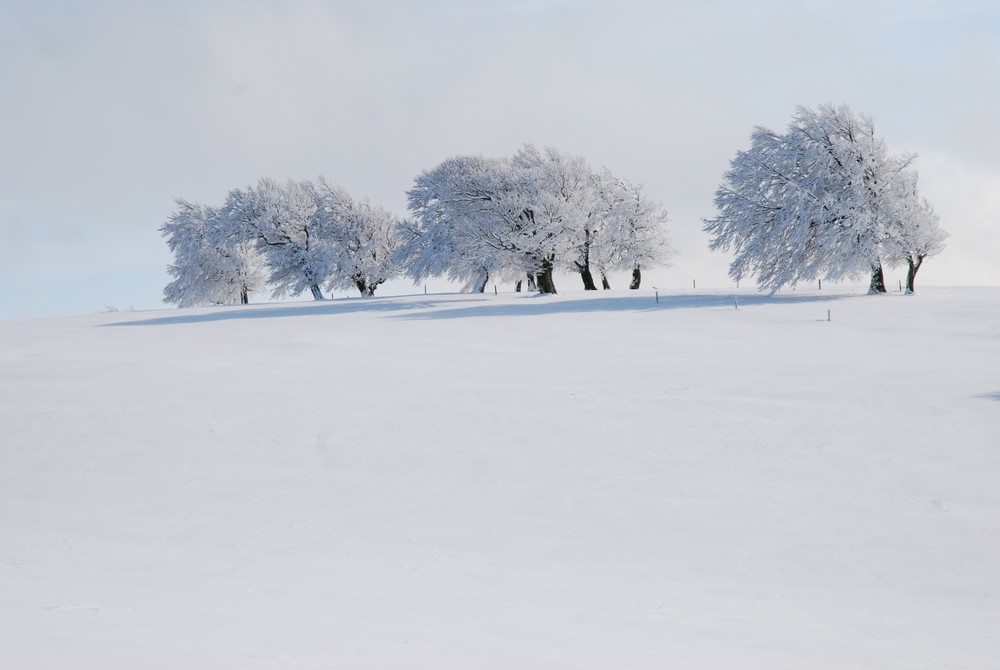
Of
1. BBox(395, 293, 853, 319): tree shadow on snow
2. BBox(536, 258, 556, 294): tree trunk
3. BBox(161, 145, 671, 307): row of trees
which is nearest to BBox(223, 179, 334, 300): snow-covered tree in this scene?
BBox(161, 145, 671, 307): row of trees

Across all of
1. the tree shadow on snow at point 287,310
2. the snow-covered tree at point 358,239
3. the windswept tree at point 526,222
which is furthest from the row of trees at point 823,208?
the snow-covered tree at point 358,239

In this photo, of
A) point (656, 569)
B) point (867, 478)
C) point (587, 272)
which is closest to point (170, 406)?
point (656, 569)

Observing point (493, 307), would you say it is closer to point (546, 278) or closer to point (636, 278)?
point (546, 278)

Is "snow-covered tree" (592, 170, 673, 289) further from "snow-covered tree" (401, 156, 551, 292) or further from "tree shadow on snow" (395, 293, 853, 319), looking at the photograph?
"tree shadow on snow" (395, 293, 853, 319)

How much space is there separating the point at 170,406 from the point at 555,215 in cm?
3514

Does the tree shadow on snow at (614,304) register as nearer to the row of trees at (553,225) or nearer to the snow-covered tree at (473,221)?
the row of trees at (553,225)

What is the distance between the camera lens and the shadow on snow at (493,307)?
39656 mm

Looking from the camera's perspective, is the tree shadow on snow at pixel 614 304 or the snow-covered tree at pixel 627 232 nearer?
the tree shadow on snow at pixel 614 304

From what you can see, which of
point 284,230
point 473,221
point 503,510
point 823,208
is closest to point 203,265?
point 284,230

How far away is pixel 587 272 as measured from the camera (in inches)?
2461

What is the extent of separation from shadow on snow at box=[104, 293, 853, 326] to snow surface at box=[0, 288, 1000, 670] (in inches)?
599

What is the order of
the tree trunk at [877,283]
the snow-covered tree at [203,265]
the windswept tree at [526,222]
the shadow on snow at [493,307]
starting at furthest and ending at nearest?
the snow-covered tree at [203,265]
the windswept tree at [526,222]
the tree trunk at [877,283]
the shadow on snow at [493,307]

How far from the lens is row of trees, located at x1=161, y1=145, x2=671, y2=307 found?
51406mm

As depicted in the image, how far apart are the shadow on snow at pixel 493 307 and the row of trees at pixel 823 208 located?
6.25ft
